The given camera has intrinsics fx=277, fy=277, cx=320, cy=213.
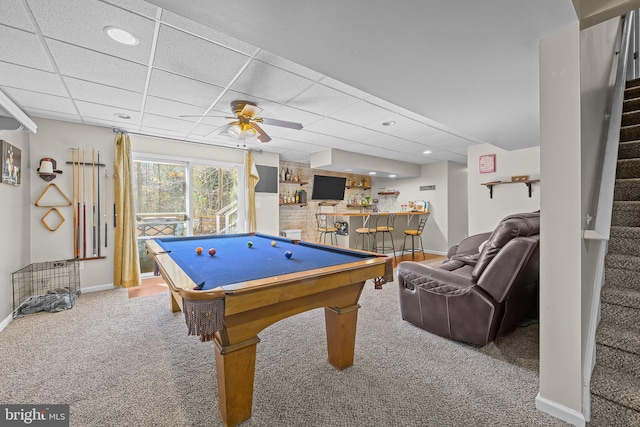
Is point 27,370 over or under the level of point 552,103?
under

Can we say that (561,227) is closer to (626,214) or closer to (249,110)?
(626,214)

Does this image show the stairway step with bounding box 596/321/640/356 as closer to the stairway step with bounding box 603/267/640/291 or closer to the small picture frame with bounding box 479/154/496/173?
the stairway step with bounding box 603/267/640/291

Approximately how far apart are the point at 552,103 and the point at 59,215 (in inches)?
207

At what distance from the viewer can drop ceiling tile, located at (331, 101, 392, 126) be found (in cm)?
326

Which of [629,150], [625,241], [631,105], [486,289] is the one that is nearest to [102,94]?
[486,289]

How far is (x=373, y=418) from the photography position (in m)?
1.51

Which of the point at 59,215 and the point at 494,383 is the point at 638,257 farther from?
the point at 59,215

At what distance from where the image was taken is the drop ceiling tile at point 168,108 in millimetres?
3045

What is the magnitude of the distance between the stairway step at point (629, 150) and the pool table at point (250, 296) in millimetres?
2424

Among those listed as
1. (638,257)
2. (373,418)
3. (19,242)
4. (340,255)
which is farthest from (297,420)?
(19,242)

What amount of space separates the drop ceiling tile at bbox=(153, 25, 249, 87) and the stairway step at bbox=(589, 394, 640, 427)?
3.12m

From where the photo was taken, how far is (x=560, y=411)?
1.51 metres

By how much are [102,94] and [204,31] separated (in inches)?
68.8

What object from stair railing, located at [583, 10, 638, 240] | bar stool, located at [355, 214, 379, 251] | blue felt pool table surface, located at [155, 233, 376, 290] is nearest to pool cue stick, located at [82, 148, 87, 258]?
blue felt pool table surface, located at [155, 233, 376, 290]
